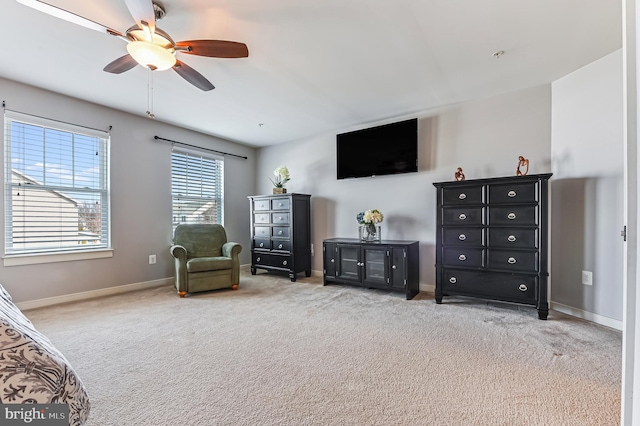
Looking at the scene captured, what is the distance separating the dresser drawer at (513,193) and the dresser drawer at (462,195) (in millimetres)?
121

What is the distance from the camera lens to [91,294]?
136 inches

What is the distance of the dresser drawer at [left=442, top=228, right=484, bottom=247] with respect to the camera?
3.03 m

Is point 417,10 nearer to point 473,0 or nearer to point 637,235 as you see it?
point 473,0

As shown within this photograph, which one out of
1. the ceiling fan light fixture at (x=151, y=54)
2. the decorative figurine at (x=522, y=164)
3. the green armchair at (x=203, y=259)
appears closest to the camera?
the ceiling fan light fixture at (x=151, y=54)

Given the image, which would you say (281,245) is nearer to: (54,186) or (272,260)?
(272,260)

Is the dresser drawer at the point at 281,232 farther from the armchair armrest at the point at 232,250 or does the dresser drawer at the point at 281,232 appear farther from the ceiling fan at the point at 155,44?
the ceiling fan at the point at 155,44

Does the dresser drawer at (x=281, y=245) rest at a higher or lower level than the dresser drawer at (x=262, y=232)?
lower

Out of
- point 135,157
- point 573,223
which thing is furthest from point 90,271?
point 573,223

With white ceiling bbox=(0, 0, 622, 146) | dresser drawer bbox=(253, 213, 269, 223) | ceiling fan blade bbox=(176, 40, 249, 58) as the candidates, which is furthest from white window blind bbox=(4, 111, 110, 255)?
Result: ceiling fan blade bbox=(176, 40, 249, 58)

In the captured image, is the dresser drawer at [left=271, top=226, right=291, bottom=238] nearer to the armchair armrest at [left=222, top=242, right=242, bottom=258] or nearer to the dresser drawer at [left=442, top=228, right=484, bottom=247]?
the armchair armrest at [left=222, top=242, right=242, bottom=258]

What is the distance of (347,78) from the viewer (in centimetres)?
288

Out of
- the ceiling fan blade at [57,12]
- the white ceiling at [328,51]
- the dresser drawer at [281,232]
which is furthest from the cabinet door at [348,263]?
the ceiling fan blade at [57,12]

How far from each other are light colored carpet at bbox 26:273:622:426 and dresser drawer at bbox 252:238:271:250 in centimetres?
164

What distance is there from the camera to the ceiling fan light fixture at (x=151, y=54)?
186 centimetres
